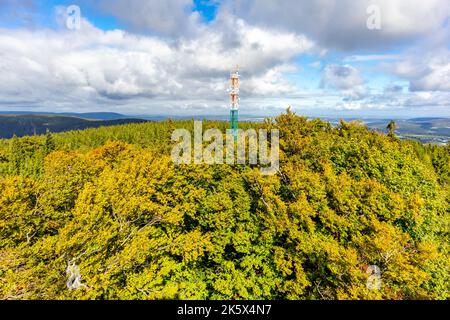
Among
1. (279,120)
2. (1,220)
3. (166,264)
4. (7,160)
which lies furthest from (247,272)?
(7,160)

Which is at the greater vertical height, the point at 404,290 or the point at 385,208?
the point at 385,208

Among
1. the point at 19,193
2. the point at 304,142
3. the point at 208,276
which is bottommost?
the point at 208,276

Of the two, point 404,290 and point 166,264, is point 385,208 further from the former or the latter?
point 166,264
